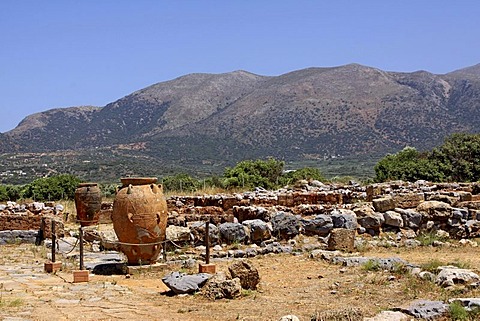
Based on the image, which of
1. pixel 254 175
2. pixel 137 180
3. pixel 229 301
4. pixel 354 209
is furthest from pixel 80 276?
pixel 254 175

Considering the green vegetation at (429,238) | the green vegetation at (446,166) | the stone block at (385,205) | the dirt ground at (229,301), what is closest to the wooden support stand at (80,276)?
the dirt ground at (229,301)

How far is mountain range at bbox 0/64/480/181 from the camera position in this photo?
254 feet

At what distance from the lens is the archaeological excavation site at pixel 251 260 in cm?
805

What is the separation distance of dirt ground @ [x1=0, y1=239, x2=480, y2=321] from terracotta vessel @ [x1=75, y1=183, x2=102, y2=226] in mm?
7337

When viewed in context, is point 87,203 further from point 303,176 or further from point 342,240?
point 303,176

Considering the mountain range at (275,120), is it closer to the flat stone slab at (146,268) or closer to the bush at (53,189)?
the bush at (53,189)

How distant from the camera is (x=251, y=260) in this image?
12312mm

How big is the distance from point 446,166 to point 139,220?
2002cm

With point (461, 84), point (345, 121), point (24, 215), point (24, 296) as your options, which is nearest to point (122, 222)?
point (24, 296)

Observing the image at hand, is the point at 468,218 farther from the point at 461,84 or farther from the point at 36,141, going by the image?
the point at 461,84

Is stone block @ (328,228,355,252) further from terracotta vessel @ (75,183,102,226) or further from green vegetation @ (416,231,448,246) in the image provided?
terracotta vessel @ (75,183,102,226)

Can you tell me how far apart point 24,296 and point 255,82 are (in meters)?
124

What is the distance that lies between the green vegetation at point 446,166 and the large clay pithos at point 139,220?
1734 centimetres

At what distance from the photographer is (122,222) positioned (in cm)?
1150
